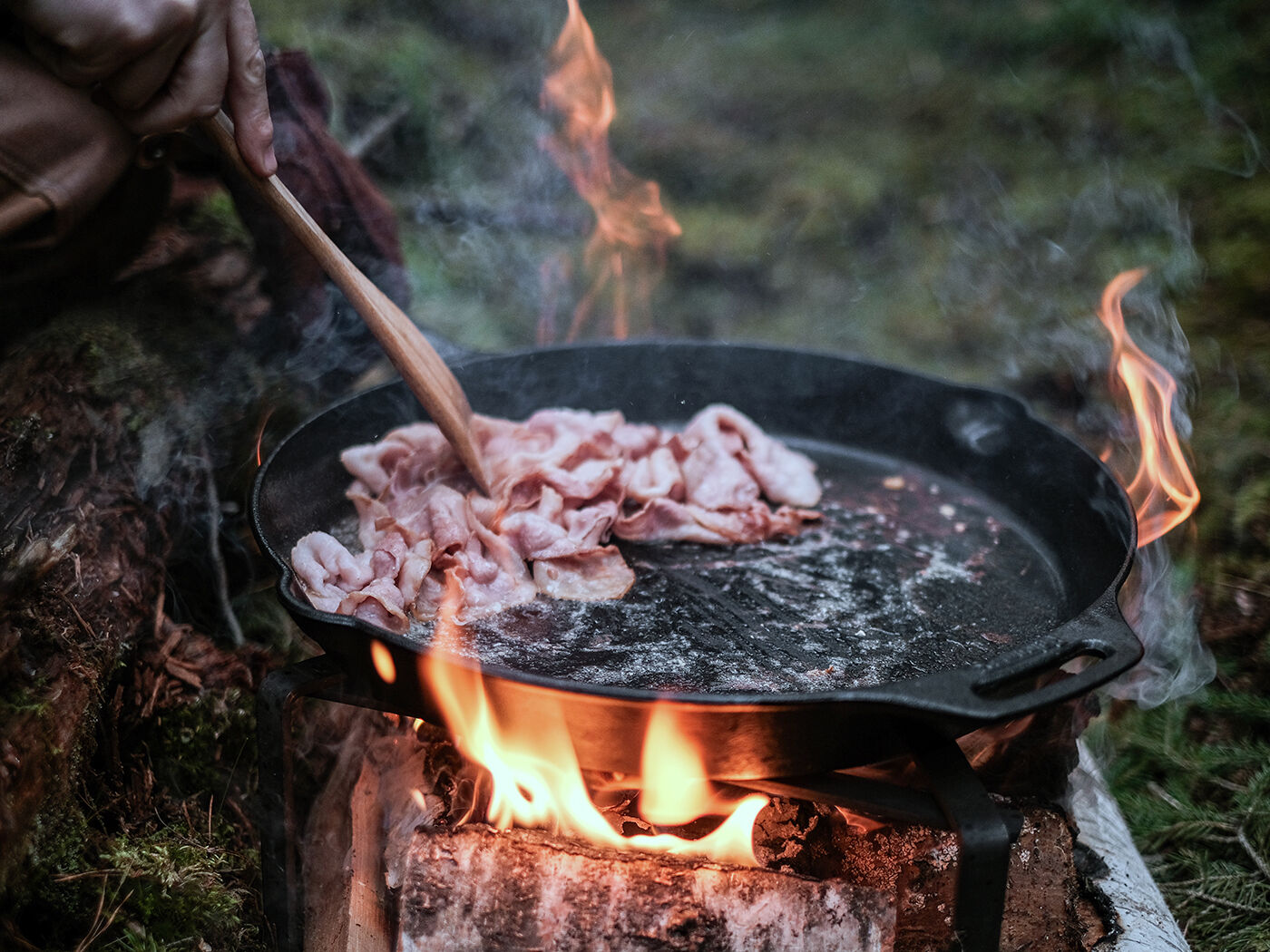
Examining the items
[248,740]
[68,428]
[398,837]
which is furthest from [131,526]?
[398,837]

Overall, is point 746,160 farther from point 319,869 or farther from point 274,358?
point 319,869

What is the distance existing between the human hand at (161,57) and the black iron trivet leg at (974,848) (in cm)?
201

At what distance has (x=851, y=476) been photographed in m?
3.12

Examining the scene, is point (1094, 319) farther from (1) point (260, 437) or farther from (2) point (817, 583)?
(1) point (260, 437)

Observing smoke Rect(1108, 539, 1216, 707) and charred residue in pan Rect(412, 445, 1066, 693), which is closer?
charred residue in pan Rect(412, 445, 1066, 693)

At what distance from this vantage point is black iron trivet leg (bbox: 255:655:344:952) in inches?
74.7

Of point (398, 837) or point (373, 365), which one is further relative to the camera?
point (373, 365)

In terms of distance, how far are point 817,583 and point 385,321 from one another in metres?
1.37

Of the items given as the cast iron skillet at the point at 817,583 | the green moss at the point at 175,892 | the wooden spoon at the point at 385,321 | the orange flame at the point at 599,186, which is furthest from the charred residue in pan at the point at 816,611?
the orange flame at the point at 599,186

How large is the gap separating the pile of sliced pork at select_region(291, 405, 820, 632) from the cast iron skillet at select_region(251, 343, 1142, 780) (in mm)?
91

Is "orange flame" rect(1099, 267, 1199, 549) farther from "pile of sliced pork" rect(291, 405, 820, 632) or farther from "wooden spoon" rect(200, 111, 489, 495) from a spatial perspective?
"wooden spoon" rect(200, 111, 489, 495)

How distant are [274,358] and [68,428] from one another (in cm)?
83

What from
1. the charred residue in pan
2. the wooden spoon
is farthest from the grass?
the wooden spoon

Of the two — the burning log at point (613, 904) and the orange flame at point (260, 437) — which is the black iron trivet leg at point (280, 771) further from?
the orange flame at point (260, 437)
